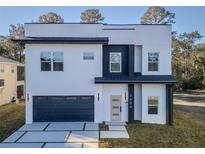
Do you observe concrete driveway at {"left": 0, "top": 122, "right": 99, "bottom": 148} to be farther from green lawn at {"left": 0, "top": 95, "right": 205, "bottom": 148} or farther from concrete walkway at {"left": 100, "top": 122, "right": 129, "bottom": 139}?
green lawn at {"left": 0, "top": 95, "right": 205, "bottom": 148}

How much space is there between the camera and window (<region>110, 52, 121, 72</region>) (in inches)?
719

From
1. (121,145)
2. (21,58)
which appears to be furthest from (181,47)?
(121,145)

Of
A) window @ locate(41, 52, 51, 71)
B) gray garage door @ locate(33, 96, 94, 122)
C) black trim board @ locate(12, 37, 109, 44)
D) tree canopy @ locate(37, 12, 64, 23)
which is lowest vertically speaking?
gray garage door @ locate(33, 96, 94, 122)

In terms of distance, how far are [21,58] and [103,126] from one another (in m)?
35.3

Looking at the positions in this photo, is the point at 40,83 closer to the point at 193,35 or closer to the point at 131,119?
the point at 131,119

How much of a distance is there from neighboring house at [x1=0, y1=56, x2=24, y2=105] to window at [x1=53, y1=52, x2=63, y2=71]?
11.2 meters

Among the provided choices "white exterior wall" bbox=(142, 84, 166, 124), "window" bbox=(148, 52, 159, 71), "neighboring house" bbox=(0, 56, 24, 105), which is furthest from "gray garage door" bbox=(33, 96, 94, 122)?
"neighboring house" bbox=(0, 56, 24, 105)

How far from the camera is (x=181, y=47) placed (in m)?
49.8

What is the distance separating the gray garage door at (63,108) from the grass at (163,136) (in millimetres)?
3063

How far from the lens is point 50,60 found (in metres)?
17.6

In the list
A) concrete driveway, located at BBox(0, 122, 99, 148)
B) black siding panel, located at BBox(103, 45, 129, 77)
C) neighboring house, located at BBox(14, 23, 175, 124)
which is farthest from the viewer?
black siding panel, located at BBox(103, 45, 129, 77)

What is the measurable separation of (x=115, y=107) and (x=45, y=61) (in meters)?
5.66

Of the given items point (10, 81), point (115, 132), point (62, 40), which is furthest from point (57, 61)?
point (10, 81)

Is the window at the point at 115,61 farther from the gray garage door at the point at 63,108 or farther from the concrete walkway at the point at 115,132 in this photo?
the concrete walkway at the point at 115,132
